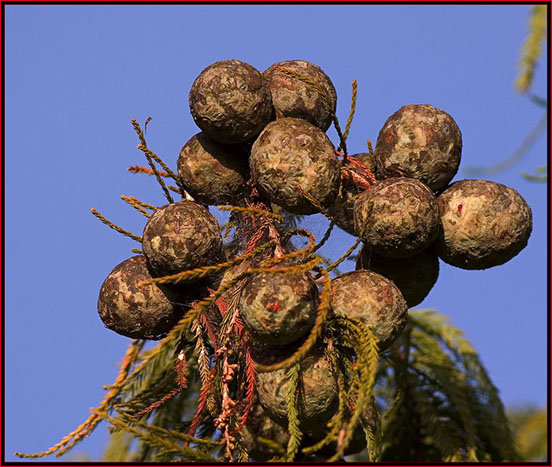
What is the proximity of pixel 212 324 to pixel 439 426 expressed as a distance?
1.05 meters

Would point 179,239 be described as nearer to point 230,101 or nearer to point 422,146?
point 230,101

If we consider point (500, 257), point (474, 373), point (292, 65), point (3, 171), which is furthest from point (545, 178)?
point (3, 171)

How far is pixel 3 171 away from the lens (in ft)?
8.41

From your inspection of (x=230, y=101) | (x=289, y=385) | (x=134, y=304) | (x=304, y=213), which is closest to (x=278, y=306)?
(x=289, y=385)

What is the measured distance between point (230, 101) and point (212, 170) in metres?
0.22

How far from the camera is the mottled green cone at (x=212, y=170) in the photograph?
7.16 feet

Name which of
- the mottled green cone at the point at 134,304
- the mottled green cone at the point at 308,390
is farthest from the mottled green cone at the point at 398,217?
the mottled green cone at the point at 134,304

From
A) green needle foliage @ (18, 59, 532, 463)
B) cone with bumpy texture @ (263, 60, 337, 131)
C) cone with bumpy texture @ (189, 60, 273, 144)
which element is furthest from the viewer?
cone with bumpy texture @ (263, 60, 337, 131)

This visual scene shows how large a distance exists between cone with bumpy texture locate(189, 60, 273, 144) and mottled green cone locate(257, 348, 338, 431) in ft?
2.13

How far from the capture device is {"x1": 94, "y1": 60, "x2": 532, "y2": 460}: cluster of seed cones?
197 cm

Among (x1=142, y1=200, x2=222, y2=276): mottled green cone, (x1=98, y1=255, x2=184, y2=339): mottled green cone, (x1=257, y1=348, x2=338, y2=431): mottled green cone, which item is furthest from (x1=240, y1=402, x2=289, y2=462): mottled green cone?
(x1=142, y1=200, x2=222, y2=276): mottled green cone

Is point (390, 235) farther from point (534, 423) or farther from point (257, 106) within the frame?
point (534, 423)

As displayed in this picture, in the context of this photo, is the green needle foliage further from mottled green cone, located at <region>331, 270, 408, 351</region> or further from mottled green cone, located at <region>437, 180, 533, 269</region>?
mottled green cone, located at <region>437, 180, 533, 269</region>

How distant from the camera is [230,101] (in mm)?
2066
